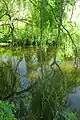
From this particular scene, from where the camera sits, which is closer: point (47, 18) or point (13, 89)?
point (47, 18)

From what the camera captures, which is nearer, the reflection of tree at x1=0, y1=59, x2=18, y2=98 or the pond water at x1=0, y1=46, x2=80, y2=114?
the reflection of tree at x1=0, y1=59, x2=18, y2=98

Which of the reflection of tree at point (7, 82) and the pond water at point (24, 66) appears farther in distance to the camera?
the pond water at point (24, 66)

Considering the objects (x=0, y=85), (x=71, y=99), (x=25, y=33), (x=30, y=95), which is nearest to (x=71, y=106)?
(x=71, y=99)

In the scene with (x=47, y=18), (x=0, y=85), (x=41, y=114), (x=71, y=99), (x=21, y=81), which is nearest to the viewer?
(x=47, y=18)

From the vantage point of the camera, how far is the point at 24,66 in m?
9.53

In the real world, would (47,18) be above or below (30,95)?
above

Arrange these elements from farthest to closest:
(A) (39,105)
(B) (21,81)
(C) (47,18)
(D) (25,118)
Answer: (B) (21,81) → (A) (39,105) → (D) (25,118) → (C) (47,18)

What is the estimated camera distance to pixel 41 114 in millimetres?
5559

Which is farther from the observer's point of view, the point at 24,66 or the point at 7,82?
the point at 24,66

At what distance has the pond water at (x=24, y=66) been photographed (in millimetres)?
6580

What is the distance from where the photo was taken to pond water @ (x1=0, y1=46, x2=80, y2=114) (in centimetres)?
658

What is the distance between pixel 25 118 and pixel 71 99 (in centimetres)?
163

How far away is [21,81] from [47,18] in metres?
3.02

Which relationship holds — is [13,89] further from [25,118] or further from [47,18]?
[47,18]
